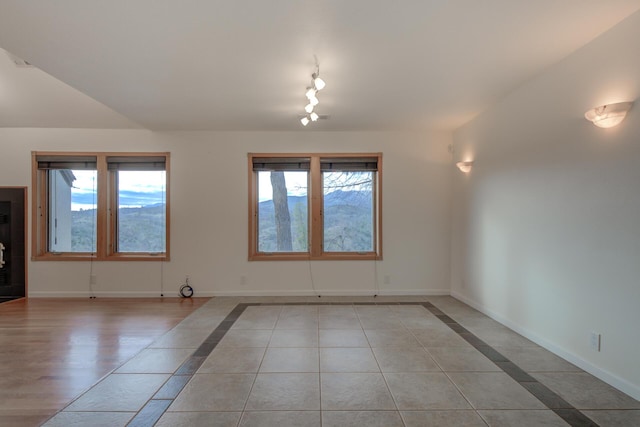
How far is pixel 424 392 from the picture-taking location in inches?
88.2

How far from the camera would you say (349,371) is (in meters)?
2.54

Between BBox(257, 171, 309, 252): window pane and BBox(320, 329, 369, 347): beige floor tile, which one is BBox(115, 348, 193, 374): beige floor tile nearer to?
BBox(320, 329, 369, 347): beige floor tile

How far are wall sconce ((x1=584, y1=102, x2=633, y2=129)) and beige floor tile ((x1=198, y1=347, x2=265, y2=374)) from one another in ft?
10.1

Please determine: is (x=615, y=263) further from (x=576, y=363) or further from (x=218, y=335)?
(x=218, y=335)

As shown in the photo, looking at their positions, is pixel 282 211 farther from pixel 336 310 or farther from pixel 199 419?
pixel 199 419

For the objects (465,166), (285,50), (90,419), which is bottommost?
(90,419)

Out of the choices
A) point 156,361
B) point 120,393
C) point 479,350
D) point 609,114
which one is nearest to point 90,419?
point 120,393

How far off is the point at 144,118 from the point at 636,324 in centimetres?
526

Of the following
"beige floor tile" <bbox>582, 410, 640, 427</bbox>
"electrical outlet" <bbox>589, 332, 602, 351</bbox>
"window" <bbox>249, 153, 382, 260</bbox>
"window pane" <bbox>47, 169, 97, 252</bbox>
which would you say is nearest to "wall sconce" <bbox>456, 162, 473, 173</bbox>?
"window" <bbox>249, 153, 382, 260</bbox>

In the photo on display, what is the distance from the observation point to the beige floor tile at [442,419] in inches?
74.7

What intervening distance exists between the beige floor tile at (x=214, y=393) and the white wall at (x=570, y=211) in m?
2.58

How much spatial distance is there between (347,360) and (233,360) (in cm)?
95

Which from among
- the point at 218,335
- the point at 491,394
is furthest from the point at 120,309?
the point at 491,394

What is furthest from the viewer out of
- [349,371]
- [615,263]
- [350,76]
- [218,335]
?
[218,335]
